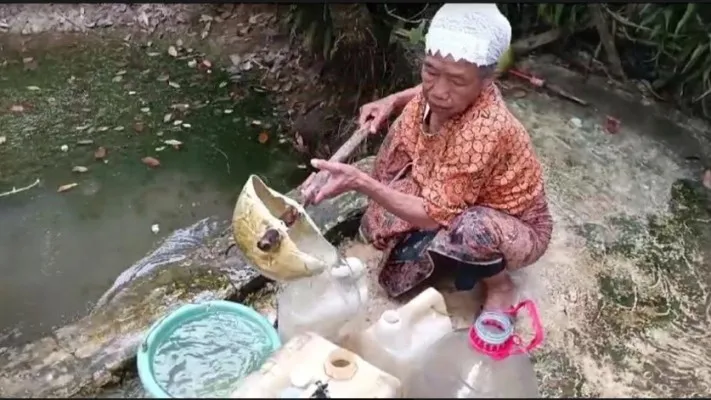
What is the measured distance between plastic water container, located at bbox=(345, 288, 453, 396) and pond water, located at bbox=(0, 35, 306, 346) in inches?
70.2

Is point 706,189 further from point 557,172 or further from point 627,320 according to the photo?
point 627,320

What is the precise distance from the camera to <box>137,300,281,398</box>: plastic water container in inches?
Answer: 103

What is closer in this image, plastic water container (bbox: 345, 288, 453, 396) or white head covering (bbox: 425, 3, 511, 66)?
plastic water container (bbox: 345, 288, 453, 396)

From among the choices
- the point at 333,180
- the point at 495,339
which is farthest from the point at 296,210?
the point at 495,339

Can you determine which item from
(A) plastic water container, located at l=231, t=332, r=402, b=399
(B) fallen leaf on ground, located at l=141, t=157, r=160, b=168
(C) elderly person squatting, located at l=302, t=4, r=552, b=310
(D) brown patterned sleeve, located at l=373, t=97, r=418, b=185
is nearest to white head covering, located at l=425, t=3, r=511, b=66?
(C) elderly person squatting, located at l=302, t=4, r=552, b=310

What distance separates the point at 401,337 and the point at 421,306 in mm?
135

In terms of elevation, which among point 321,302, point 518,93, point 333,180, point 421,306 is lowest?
point 518,93

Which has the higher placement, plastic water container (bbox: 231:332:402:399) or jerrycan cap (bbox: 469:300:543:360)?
plastic water container (bbox: 231:332:402:399)

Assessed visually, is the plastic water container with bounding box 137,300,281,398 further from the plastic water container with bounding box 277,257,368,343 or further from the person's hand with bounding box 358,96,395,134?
the person's hand with bounding box 358,96,395,134

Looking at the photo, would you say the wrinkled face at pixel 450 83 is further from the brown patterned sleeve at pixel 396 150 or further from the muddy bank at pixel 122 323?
the muddy bank at pixel 122 323

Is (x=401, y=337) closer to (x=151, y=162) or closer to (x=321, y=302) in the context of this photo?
(x=321, y=302)

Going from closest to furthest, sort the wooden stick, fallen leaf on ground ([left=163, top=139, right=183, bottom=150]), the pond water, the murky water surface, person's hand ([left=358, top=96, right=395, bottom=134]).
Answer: the wooden stick, the murky water surface, person's hand ([left=358, top=96, right=395, bottom=134]), the pond water, fallen leaf on ground ([left=163, top=139, right=183, bottom=150])

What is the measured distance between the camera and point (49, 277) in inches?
156

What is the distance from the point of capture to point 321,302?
2.73m
